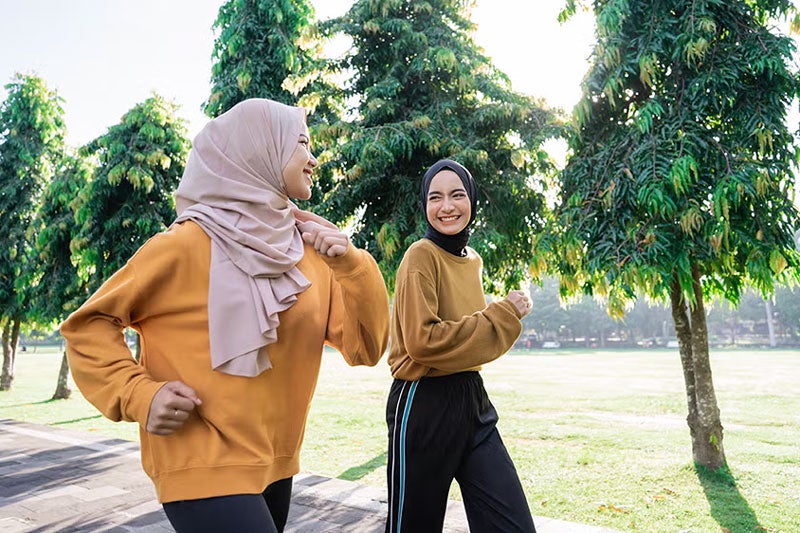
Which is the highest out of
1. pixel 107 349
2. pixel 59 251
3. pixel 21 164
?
pixel 21 164

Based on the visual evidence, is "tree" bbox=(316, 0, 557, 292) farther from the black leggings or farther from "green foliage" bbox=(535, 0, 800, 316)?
the black leggings

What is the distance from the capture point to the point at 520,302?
2334mm

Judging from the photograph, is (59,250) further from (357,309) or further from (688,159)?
(357,309)

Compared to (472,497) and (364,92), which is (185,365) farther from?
(364,92)

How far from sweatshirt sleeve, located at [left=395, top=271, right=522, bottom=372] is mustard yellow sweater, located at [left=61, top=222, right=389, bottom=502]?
1.85ft

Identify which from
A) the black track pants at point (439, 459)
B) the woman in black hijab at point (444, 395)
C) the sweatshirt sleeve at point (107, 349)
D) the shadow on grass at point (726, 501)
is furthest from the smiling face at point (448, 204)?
the shadow on grass at point (726, 501)

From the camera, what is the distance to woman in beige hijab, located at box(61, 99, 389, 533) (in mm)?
1566

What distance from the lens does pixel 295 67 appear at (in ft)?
34.5

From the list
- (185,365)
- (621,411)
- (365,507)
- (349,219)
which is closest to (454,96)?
(349,219)

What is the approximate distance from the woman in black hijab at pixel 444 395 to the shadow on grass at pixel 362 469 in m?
4.30

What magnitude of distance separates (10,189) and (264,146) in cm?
1639

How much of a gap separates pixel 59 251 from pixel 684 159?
12.4 metres

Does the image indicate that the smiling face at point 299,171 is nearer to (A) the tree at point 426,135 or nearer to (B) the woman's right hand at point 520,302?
(B) the woman's right hand at point 520,302

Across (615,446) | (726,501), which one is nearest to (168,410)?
(726,501)
